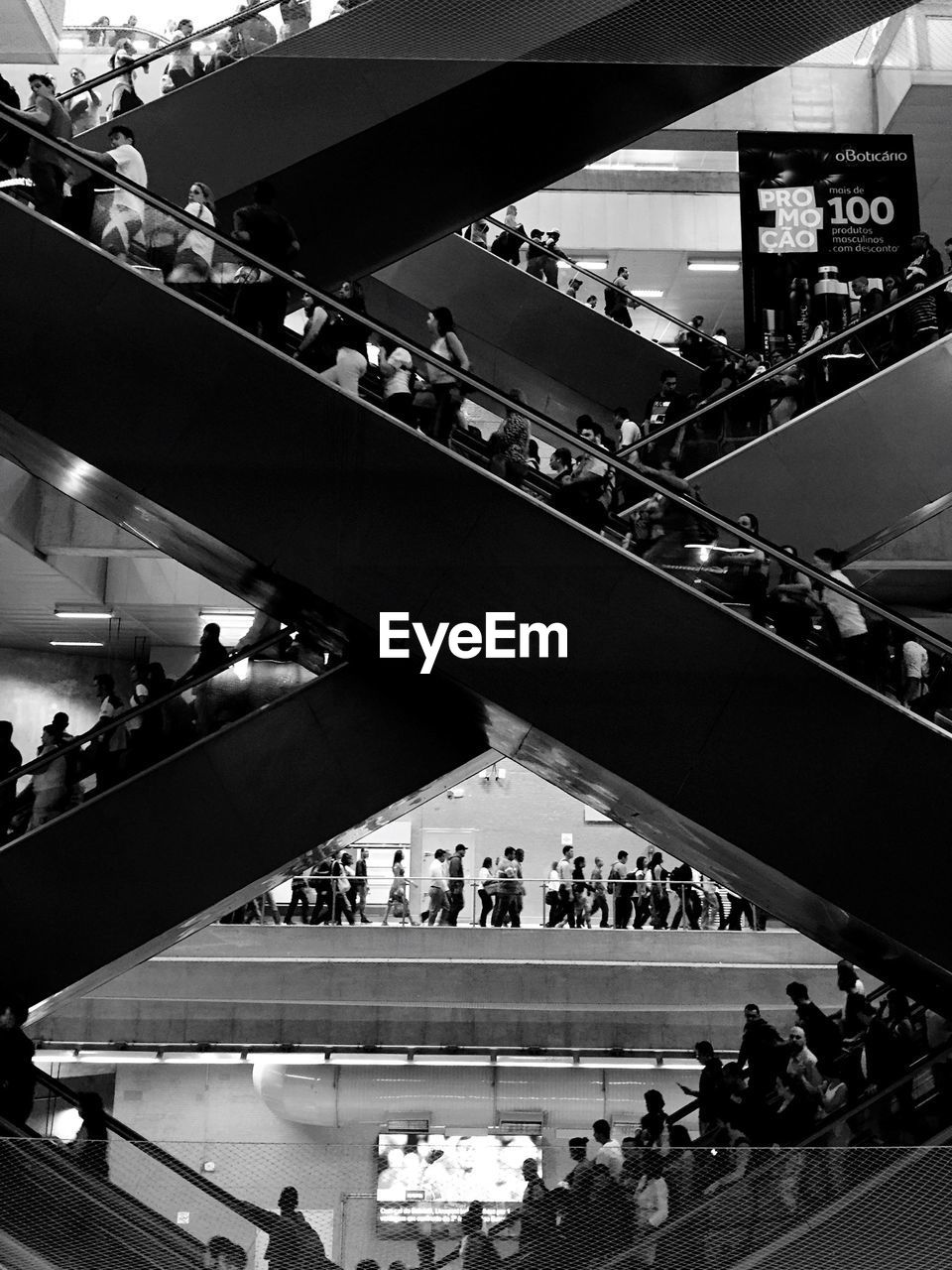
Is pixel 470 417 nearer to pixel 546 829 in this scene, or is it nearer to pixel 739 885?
pixel 739 885

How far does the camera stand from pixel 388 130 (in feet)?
47.2

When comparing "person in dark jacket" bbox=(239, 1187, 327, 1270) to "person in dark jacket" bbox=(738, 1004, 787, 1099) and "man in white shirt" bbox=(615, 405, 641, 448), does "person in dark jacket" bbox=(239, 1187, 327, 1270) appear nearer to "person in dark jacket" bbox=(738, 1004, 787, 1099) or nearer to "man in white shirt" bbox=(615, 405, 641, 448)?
"person in dark jacket" bbox=(738, 1004, 787, 1099)

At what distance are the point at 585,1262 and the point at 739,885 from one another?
6.23m

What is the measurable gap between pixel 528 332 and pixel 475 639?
34.6 feet

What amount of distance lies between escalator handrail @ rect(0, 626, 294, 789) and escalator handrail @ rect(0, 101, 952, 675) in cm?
249

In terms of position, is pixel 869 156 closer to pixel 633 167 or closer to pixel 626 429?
pixel 626 429

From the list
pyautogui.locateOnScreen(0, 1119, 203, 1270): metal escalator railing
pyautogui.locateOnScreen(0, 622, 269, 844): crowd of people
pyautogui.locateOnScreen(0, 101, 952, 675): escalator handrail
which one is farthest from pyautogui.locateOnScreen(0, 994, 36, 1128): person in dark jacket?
pyautogui.locateOnScreen(0, 101, 952, 675): escalator handrail

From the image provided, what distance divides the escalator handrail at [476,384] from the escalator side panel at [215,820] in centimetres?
224

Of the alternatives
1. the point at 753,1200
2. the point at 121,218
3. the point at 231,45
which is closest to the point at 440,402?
the point at 121,218

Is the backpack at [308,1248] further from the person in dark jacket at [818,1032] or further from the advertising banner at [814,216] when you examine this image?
the advertising banner at [814,216]

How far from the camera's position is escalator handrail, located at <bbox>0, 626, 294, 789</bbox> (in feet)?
37.0

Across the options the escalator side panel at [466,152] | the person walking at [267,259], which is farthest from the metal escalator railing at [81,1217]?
the escalator side panel at [466,152]

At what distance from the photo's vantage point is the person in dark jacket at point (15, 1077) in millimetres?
10222

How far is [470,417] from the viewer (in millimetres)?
11547
